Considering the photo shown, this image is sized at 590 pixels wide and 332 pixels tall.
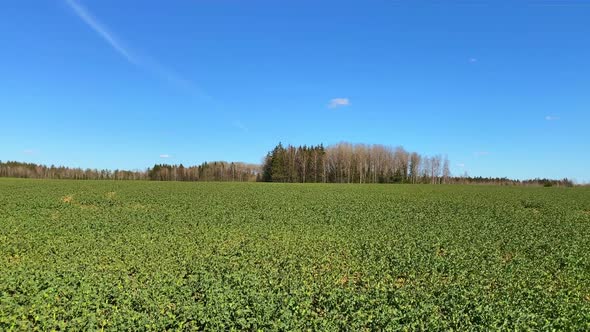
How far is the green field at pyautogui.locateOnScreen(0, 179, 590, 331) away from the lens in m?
8.16

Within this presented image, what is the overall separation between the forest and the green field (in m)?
95.8

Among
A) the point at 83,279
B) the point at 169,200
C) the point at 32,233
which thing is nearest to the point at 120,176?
the point at 169,200

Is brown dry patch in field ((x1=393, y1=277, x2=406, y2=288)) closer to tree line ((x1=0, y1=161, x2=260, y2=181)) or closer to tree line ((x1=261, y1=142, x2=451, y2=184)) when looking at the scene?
tree line ((x1=261, y1=142, x2=451, y2=184))

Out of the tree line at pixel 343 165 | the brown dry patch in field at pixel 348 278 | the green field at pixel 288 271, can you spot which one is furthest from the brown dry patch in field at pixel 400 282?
the tree line at pixel 343 165

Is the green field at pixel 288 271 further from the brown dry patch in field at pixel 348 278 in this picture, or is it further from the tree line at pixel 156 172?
the tree line at pixel 156 172

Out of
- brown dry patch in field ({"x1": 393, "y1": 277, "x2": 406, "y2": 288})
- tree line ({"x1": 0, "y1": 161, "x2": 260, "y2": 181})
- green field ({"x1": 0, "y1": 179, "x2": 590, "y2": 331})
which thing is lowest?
brown dry patch in field ({"x1": 393, "y1": 277, "x2": 406, "y2": 288})

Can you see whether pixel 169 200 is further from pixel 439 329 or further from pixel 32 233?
pixel 439 329

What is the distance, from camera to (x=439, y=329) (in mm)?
7762

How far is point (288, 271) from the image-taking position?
12.7 metres

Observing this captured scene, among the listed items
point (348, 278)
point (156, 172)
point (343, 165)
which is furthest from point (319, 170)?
point (348, 278)

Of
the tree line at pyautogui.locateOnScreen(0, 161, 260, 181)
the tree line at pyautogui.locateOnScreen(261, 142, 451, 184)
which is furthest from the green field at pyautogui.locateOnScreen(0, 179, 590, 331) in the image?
the tree line at pyautogui.locateOnScreen(0, 161, 260, 181)

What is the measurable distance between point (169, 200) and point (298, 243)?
2121 centimetres

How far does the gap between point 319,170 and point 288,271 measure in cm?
11355

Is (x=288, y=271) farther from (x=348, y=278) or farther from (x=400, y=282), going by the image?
(x=400, y=282)
